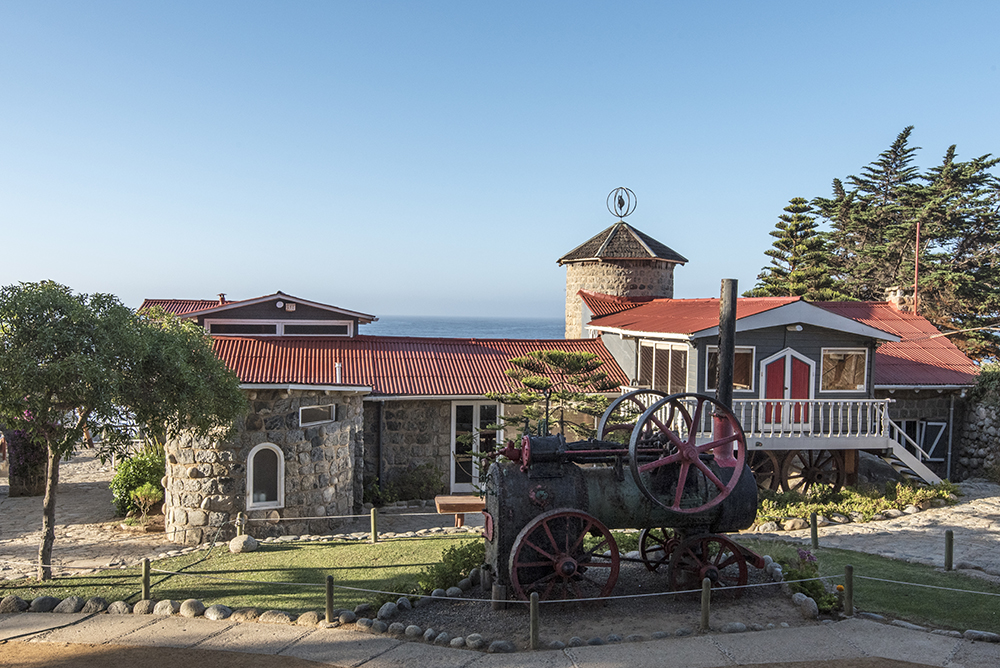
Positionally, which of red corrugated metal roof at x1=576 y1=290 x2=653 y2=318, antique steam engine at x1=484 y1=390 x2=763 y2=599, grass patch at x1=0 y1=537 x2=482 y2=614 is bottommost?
grass patch at x1=0 y1=537 x2=482 y2=614

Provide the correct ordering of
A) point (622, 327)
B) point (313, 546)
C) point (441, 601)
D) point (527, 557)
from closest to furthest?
point (527, 557), point (441, 601), point (313, 546), point (622, 327)

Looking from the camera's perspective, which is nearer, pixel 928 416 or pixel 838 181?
pixel 928 416

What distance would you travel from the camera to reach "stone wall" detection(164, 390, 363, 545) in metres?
15.2

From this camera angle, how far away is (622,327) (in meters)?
21.1

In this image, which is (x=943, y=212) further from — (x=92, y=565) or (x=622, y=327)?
(x=92, y=565)

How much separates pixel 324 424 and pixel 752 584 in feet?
31.2

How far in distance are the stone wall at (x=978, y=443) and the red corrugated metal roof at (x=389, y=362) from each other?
32.8 ft

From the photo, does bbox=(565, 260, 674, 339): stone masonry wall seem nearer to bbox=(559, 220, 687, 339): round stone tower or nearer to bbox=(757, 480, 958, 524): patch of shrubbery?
bbox=(559, 220, 687, 339): round stone tower

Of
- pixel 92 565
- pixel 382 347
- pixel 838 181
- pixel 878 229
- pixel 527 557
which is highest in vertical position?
pixel 838 181

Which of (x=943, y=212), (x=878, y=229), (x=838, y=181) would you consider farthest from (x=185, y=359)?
(x=838, y=181)

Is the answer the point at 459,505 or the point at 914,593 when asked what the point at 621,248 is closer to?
the point at 459,505

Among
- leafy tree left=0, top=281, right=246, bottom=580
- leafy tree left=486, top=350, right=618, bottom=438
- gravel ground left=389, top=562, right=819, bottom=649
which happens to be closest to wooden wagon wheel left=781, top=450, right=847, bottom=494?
leafy tree left=486, top=350, right=618, bottom=438

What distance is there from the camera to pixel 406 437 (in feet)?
62.9

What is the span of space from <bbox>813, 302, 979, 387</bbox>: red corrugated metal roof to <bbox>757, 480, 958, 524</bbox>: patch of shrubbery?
10.2 ft
